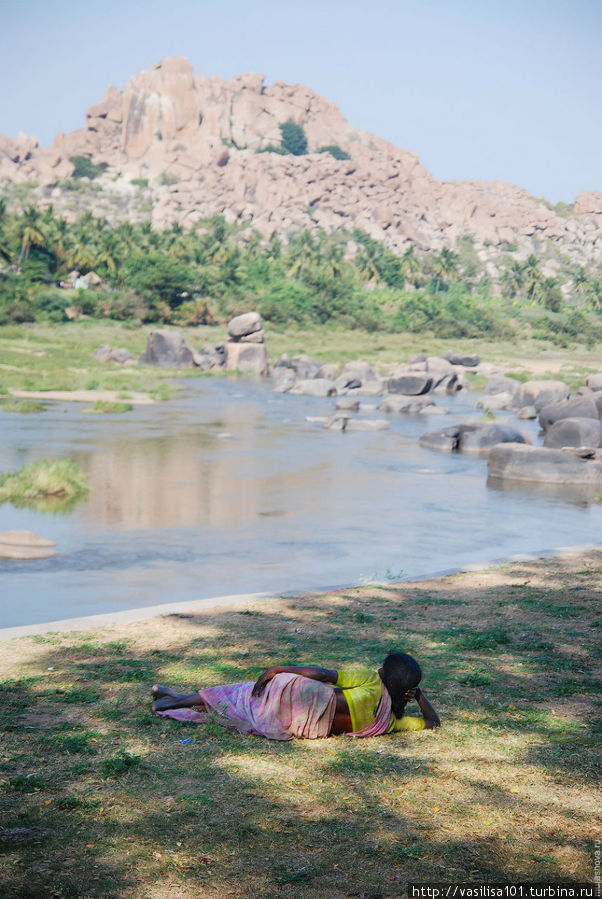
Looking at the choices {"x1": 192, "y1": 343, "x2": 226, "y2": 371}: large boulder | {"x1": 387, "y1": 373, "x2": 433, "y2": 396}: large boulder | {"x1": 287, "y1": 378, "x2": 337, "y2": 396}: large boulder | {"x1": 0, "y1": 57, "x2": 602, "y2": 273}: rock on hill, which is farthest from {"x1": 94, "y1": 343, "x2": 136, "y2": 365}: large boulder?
{"x1": 0, "y1": 57, "x2": 602, "y2": 273}: rock on hill

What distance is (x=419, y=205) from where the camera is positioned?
582ft

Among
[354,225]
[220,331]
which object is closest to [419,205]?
[354,225]

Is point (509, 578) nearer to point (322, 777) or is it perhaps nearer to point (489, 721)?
point (489, 721)

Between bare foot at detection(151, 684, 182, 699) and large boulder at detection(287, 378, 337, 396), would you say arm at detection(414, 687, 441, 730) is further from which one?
large boulder at detection(287, 378, 337, 396)

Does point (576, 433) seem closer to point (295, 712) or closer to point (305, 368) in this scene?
point (295, 712)

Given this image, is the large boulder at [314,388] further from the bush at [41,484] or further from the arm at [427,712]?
the arm at [427,712]

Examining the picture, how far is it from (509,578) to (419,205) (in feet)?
570

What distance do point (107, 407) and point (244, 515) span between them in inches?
676

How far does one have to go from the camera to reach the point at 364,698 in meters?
5.62

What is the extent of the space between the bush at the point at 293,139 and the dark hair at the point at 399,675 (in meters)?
196

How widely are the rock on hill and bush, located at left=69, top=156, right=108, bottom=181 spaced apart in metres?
0.87

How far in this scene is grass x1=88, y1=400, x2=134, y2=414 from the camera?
32409mm

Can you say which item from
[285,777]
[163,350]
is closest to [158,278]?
[163,350]

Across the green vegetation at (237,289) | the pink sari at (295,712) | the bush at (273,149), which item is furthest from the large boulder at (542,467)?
the bush at (273,149)
